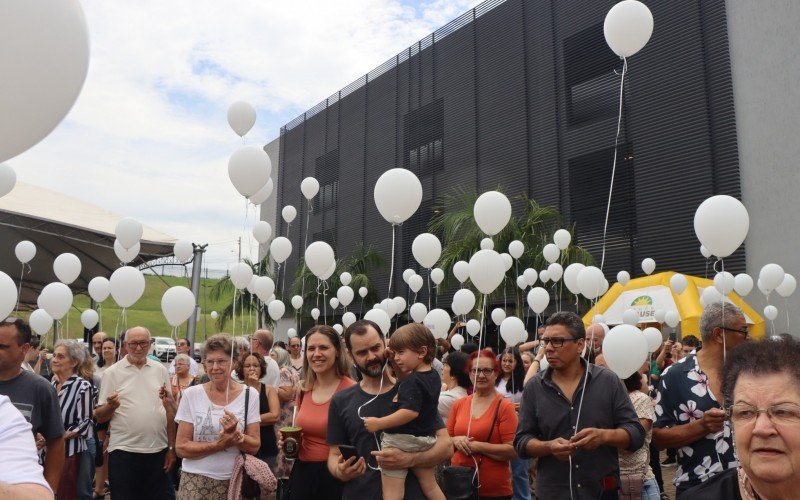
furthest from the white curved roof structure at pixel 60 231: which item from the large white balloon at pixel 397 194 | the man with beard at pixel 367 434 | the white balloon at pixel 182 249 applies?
the man with beard at pixel 367 434

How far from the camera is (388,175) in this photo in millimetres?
4914

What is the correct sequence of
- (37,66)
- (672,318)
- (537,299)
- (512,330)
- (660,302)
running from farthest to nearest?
(660,302), (672,318), (537,299), (512,330), (37,66)

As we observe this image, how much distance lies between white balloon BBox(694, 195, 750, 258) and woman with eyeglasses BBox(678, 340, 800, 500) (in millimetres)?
3089

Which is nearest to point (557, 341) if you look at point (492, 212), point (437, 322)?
point (492, 212)

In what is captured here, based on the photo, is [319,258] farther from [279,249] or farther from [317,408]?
[317,408]

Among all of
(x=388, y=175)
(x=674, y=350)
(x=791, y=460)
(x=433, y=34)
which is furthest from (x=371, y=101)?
(x=791, y=460)

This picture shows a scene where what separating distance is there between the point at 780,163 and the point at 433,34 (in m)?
12.7

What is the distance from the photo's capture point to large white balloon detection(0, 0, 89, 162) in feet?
4.13

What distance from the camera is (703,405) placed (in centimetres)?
320

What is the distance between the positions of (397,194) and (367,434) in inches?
87.8

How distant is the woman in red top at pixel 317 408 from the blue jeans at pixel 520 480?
2592 millimetres

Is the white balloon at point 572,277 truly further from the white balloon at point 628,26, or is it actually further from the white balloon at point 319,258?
the white balloon at point 628,26

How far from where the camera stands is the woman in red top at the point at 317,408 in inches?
136

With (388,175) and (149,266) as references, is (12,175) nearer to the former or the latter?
(388,175)
